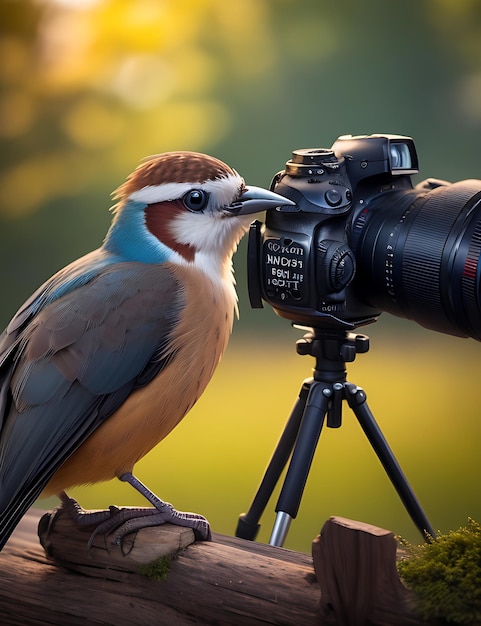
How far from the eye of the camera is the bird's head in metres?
1.29

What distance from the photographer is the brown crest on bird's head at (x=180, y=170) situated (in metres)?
1.29

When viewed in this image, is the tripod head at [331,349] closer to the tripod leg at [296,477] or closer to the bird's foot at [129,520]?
the tripod leg at [296,477]

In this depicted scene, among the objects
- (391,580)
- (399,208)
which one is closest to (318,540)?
(391,580)

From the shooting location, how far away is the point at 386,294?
56.4 inches

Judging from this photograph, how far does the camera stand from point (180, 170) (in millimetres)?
1291

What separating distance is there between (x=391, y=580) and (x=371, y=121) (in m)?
1.78

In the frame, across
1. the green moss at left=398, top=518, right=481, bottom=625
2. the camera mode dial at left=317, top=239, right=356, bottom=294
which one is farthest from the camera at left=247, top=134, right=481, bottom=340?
the green moss at left=398, top=518, right=481, bottom=625

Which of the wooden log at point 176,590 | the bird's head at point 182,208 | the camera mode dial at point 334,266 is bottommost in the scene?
the wooden log at point 176,590

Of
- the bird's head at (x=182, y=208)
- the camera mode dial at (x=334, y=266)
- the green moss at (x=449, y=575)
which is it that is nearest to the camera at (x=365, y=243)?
the camera mode dial at (x=334, y=266)

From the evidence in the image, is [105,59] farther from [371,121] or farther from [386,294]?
[386,294]

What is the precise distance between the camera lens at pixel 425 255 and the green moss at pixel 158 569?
53 cm

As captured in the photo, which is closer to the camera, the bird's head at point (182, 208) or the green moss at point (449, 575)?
the green moss at point (449, 575)

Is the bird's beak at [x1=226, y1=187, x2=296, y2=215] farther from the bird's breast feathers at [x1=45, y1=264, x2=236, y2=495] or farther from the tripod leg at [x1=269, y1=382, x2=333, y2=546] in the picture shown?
the tripod leg at [x1=269, y1=382, x2=333, y2=546]

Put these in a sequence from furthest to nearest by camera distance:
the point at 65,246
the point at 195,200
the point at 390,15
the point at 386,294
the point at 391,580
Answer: the point at 65,246 → the point at 390,15 → the point at 386,294 → the point at 195,200 → the point at 391,580
